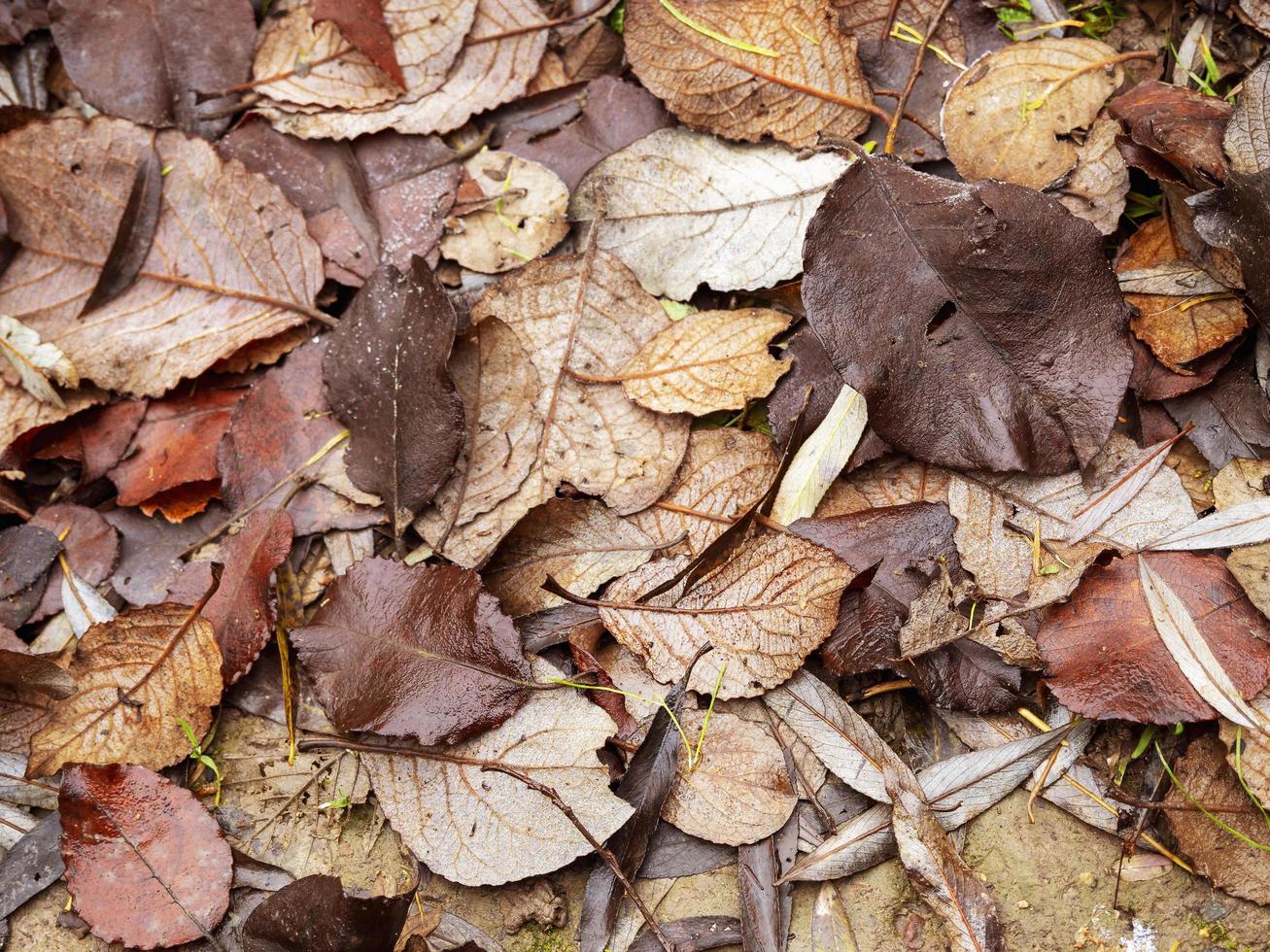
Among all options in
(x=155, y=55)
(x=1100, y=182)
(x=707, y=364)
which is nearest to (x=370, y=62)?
(x=155, y=55)

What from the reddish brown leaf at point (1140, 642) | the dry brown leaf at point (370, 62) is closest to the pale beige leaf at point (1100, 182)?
the reddish brown leaf at point (1140, 642)

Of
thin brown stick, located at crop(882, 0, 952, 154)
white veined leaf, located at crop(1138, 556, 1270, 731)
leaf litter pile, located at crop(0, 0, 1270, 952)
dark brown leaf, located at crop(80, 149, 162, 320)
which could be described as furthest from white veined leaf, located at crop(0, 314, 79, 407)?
white veined leaf, located at crop(1138, 556, 1270, 731)

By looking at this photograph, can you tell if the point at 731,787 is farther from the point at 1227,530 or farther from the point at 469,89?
the point at 469,89

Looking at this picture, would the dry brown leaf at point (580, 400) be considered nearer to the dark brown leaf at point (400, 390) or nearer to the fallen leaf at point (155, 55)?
the dark brown leaf at point (400, 390)

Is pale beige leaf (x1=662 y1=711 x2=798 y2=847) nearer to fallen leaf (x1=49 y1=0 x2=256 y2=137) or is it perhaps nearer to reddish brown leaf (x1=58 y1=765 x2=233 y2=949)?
reddish brown leaf (x1=58 y1=765 x2=233 y2=949)

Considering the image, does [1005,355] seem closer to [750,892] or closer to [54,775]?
[750,892]

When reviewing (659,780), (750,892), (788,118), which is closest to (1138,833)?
(750,892)
